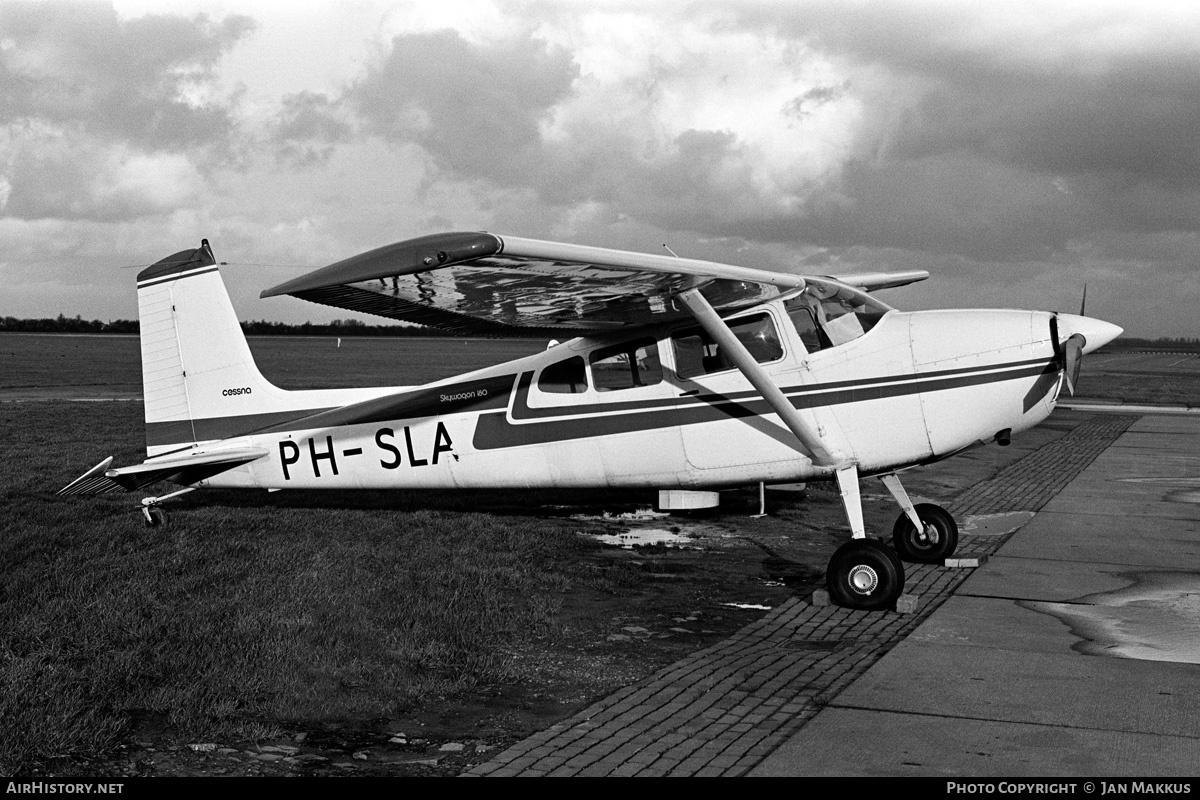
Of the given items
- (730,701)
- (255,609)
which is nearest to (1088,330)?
(730,701)

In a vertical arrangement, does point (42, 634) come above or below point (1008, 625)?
above

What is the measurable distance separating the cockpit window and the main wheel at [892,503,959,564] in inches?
73.4

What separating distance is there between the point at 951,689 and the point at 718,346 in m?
3.87

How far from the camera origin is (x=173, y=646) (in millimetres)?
6383

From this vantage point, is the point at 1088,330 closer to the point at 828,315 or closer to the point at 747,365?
the point at 828,315

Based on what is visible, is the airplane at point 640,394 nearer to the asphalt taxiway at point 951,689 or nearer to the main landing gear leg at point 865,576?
the main landing gear leg at point 865,576

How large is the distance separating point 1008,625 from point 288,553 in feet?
19.2

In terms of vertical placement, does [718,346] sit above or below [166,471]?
above

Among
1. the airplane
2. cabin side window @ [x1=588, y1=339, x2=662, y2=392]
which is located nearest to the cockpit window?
the airplane

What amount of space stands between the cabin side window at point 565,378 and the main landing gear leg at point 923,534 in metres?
2.79

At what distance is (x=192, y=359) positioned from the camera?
1036 cm

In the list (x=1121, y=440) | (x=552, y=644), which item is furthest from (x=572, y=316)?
(x=1121, y=440)

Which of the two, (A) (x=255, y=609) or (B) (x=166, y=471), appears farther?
(B) (x=166, y=471)
